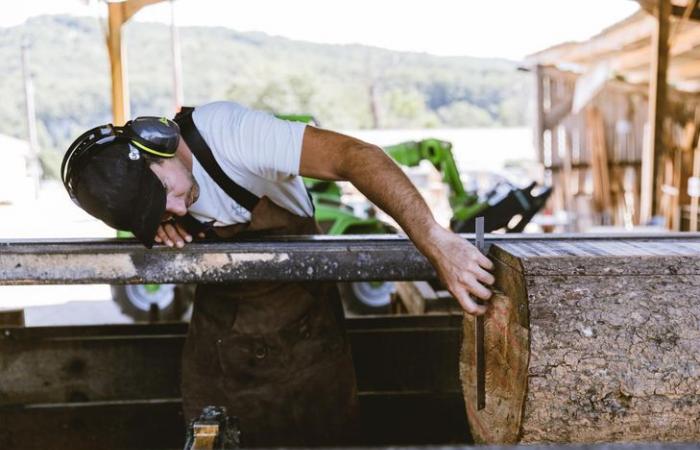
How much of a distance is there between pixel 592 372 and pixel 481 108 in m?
67.9

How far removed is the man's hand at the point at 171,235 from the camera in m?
1.79

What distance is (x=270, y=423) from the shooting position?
2.49 metres

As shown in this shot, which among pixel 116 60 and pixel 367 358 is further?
pixel 116 60

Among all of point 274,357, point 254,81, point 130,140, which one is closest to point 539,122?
point 274,357

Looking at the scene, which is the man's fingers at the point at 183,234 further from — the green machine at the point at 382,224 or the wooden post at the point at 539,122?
the wooden post at the point at 539,122

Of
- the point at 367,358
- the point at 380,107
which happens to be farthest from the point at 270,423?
the point at 380,107

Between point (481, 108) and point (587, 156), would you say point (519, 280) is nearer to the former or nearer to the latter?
point (587, 156)

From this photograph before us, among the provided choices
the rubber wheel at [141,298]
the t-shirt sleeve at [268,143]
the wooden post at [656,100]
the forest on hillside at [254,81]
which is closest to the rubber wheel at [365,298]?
the rubber wheel at [141,298]

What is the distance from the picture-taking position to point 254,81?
54.8 m

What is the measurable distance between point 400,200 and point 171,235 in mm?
699

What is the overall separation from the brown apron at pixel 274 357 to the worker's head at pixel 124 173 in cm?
60

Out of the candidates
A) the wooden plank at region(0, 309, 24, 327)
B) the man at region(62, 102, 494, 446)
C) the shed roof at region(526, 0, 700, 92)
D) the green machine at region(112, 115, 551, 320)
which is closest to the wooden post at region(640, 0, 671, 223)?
the shed roof at region(526, 0, 700, 92)

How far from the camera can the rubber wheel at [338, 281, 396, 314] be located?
17.7 feet

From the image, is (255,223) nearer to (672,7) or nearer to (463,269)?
(463,269)
